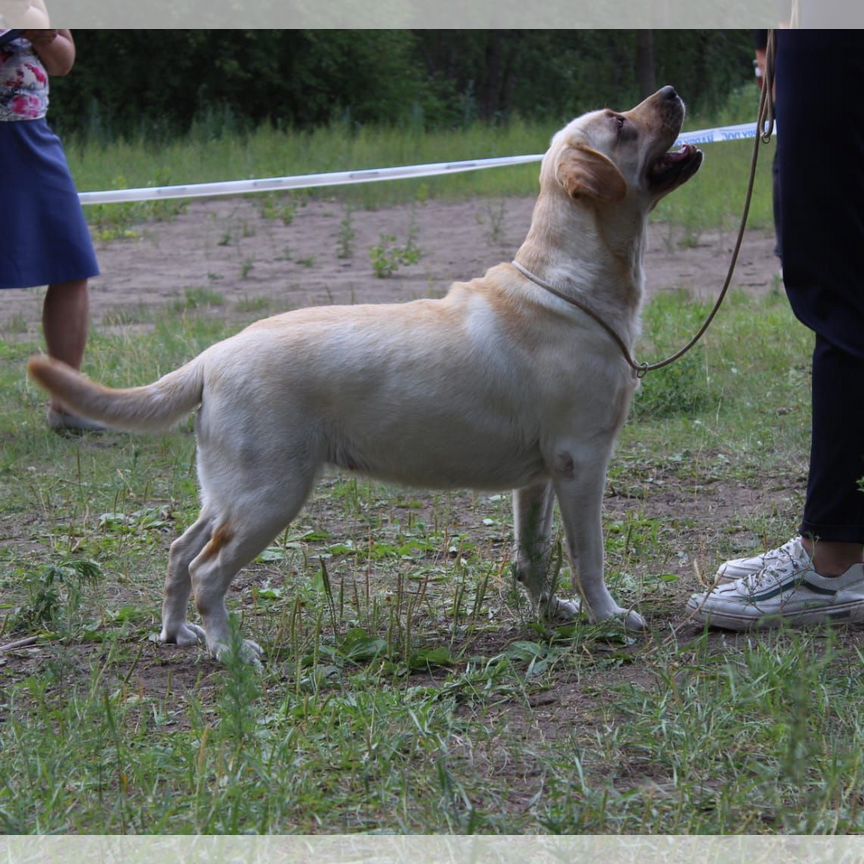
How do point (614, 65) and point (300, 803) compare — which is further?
point (614, 65)

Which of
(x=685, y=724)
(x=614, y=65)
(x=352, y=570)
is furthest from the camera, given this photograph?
(x=614, y=65)

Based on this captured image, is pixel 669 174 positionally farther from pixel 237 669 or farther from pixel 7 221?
pixel 7 221

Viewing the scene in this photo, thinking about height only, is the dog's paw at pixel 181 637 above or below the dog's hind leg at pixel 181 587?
below

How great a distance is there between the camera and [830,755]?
252 centimetres

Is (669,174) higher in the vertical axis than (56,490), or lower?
higher

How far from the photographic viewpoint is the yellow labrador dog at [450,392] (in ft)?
11.4

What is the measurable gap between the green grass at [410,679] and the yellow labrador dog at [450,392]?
0.28 meters

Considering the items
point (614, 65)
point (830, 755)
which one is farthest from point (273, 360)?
point (614, 65)

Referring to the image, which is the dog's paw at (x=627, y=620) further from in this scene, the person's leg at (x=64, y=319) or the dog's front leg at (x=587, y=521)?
the person's leg at (x=64, y=319)

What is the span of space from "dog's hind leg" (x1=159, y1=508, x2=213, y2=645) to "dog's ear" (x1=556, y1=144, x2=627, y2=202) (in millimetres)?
1419

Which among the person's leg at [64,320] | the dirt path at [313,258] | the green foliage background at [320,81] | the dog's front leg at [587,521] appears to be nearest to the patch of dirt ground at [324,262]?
the dirt path at [313,258]

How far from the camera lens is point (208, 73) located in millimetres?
20734
